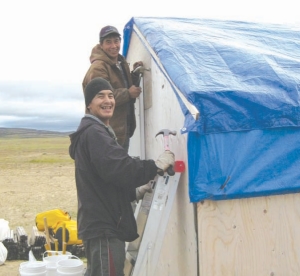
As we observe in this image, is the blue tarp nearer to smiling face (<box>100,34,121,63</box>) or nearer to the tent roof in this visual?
the tent roof

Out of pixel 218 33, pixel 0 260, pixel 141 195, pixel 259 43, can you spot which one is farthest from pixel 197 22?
pixel 0 260

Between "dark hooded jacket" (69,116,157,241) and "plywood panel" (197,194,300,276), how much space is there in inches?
24.2

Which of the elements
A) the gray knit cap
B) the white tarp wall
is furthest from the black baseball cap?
the gray knit cap

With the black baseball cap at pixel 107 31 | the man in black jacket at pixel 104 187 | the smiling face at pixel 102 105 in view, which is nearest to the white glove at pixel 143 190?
the man in black jacket at pixel 104 187

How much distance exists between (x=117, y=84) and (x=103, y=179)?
1794mm

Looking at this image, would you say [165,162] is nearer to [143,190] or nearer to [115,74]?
[143,190]

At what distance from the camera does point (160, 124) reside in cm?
506

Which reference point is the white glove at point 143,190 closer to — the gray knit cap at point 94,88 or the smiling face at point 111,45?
the gray knit cap at point 94,88

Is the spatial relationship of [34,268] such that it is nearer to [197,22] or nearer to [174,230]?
[174,230]

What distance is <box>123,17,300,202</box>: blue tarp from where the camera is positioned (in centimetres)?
380

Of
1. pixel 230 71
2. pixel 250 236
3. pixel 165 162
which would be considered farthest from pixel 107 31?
pixel 250 236

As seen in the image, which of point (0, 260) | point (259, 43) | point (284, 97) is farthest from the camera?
point (0, 260)

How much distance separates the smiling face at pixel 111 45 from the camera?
17.1 ft

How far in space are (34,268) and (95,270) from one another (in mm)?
1180
